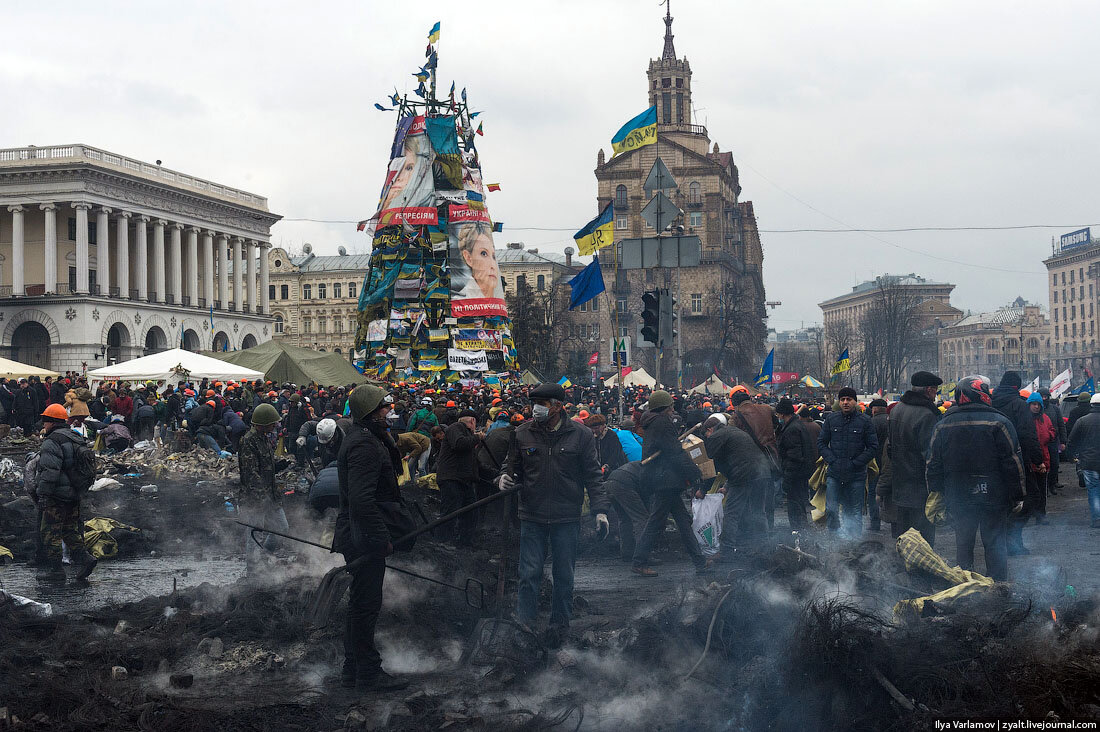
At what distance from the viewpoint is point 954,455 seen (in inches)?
295

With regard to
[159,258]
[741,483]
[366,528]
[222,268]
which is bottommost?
[741,483]

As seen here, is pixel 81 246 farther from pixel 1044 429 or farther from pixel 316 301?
pixel 1044 429

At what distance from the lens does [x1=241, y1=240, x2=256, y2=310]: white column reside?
84.2m

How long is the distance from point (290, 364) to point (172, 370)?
832cm

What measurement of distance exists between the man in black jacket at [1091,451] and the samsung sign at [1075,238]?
426 ft

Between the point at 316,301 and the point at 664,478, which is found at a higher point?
the point at 316,301

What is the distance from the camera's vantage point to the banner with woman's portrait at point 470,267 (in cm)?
3766

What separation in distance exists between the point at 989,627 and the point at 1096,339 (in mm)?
130493

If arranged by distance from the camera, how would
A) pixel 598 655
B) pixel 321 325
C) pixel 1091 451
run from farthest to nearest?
pixel 321 325 → pixel 1091 451 → pixel 598 655

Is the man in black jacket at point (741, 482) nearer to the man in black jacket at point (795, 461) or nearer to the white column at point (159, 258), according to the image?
the man in black jacket at point (795, 461)

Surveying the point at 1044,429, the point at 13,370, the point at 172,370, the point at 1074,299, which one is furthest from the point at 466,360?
the point at 1074,299

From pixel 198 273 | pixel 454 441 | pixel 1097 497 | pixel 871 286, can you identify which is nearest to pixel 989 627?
pixel 454 441

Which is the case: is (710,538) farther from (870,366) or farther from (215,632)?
(870,366)

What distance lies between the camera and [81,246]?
65.0 meters
